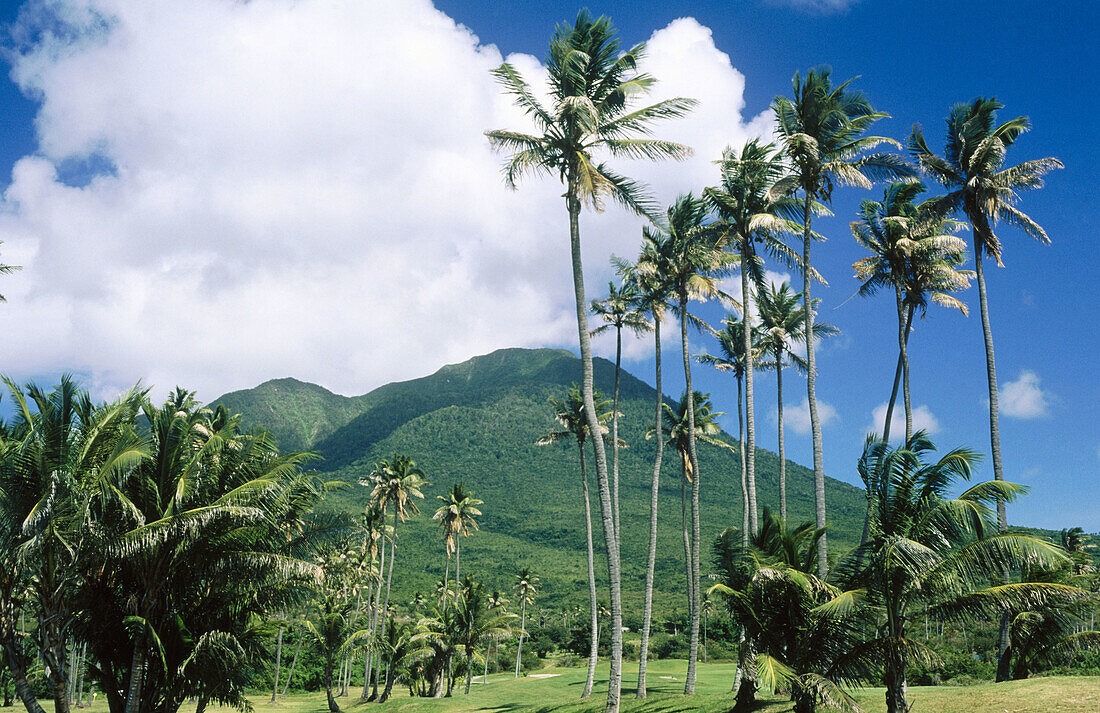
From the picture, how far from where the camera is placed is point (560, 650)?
287 feet

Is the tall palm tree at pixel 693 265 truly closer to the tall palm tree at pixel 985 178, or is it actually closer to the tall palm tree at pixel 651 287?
the tall palm tree at pixel 651 287

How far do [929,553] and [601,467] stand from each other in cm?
856

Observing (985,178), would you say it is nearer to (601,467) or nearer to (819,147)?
(819,147)

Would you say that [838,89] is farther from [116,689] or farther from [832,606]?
[116,689]

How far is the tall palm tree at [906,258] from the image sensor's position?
28.2 metres

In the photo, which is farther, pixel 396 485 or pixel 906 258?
pixel 396 485

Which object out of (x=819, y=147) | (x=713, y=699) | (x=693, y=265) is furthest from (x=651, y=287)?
(x=713, y=699)

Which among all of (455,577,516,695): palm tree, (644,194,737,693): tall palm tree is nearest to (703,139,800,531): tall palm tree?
(644,194,737,693): tall palm tree

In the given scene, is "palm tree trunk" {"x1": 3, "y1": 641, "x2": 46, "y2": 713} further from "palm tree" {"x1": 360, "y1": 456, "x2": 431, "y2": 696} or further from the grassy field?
"palm tree" {"x1": 360, "y1": 456, "x2": 431, "y2": 696}

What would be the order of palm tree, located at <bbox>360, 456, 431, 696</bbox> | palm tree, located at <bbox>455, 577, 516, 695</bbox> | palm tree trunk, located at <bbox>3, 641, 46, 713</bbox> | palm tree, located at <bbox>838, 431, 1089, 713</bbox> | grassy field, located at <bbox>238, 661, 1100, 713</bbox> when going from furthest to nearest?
palm tree, located at <bbox>360, 456, 431, 696</bbox> < palm tree, located at <bbox>455, 577, 516, 695</bbox> < palm tree trunk, located at <bbox>3, 641, 46, 713</bbox> < grassy field, located at <bbox>238, 661, 1100, 713</bbox> < palm tree, located at <bbox>838, 431, 1089, 713</bbox>

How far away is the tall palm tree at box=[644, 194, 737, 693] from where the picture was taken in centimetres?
2941

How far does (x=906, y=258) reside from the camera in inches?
1162

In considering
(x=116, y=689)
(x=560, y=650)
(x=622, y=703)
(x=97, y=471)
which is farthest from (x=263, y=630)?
(x=560, y=650)

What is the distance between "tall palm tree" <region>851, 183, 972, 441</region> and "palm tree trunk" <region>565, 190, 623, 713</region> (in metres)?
14.7
